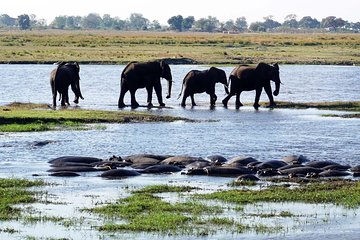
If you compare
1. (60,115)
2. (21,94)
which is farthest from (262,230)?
(21,94)

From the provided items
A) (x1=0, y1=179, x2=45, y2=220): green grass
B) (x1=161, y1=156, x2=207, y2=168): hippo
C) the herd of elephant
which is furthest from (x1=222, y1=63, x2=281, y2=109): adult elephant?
(x1=0, y1=179, x2=45, y2=220): green grass

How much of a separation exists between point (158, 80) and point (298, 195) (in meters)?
20.0

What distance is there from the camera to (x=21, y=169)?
22547 mm

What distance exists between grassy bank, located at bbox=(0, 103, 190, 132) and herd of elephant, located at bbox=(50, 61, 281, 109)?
2501 millimetres

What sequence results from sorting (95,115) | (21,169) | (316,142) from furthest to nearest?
(95,115) < (316,142) < (21,169)

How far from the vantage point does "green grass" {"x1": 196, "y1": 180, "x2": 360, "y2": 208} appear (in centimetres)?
1856

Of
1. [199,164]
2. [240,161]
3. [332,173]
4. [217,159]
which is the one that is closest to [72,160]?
[199,164]

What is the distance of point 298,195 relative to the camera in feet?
62.3

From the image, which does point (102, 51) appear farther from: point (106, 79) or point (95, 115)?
point (95, 115)

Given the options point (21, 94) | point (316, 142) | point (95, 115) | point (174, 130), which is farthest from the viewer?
point (21, 94)

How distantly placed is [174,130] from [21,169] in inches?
346

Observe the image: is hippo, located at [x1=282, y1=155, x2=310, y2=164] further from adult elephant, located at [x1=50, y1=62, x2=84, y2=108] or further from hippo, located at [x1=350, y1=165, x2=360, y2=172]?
adult elephant, located at [x1=50, y1=62, x2=84, y2=108]

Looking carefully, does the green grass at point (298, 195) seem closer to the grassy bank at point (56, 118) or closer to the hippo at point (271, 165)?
the hippo at point (271, 165)

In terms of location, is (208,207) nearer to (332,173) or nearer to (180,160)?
(332,173)
